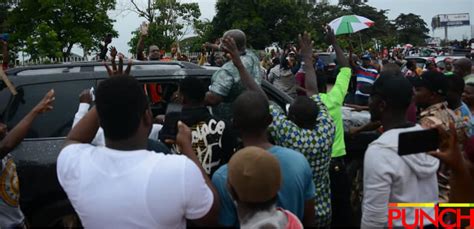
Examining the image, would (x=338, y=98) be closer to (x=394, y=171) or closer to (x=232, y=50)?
(x=232, y=50)

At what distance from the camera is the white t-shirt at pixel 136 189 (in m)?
2.04

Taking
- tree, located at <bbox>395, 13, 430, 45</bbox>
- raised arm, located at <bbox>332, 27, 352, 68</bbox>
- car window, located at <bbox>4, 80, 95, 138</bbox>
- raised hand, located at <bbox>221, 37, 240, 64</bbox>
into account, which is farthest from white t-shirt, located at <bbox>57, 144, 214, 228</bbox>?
tree, located at <bbox>395, 13, 430, 45</bbox>

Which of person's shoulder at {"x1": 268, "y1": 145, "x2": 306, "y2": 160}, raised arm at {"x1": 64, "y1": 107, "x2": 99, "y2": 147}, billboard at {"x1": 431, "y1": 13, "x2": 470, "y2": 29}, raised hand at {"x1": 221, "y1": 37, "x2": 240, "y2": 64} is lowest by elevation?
person's shoulder at {"x1": 268, "y1": 145, "x2": 306, "y2": 160}

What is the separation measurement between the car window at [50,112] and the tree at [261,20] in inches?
1523

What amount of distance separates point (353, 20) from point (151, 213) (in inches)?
422

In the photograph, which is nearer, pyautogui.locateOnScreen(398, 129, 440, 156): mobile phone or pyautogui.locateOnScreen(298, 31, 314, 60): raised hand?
pyautogui.locateOnScreen(398, 129, 440, 156): mobile phone

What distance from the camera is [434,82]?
3777mm

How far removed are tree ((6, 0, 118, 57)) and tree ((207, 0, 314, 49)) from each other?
14.3 m

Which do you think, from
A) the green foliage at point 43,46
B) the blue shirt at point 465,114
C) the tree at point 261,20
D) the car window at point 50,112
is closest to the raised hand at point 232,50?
the car window at point 50,112

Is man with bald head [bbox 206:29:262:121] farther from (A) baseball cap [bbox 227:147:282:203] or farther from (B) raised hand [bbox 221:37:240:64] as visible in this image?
(A) baseball cap [bbox 227:147:282:203]

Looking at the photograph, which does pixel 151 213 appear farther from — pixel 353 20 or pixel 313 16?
pixel 313 16

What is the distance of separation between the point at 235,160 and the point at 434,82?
236 cm

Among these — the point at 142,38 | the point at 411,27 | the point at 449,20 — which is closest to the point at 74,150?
the point at 142,38

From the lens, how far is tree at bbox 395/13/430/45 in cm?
8832
